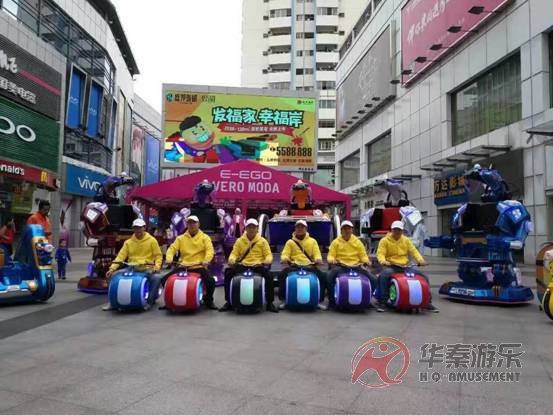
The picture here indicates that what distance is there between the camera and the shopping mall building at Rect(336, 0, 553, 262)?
15.9 metres

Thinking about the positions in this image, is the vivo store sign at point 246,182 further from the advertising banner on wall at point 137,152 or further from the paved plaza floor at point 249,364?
the advertising banner on wall at point 137,152

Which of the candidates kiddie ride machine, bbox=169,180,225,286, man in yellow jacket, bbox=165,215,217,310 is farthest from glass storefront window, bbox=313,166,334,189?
man in yellow jacket, bbox=165,215,217,310

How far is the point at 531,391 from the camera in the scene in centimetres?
399

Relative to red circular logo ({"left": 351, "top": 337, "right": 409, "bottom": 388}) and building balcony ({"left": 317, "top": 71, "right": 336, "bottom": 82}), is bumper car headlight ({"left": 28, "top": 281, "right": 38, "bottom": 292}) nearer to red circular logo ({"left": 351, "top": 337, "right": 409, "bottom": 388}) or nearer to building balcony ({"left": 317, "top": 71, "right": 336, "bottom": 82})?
red circular logo ({"left": 351, "top": 337, "right": 409, "bottom": 388})

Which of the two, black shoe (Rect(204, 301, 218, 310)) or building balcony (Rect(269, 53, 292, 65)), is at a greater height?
building balcony (Rect(269, 53, 292, 65))

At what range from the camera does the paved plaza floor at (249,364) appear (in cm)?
366

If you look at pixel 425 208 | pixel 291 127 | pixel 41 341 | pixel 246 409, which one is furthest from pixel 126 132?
pixel 246 409

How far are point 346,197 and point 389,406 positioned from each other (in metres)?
13.3

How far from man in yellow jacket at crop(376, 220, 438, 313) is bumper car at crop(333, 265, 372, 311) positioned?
57 cm

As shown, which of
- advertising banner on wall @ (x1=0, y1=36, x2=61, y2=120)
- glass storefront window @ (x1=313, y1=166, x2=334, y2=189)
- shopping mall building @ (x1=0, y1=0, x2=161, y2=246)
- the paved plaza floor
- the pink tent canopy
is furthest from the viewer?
glass storefront window @ (x1=313, y1=166, x2=334, y2=189)

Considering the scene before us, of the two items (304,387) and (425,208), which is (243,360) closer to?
(304,387)

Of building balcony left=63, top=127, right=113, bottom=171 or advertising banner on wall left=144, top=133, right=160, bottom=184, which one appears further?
advertising banner on wall left=144, top=133, right=160, bottom=184

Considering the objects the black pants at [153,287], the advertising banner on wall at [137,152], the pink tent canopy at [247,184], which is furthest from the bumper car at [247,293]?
the advertising banner on wall at [137,152]

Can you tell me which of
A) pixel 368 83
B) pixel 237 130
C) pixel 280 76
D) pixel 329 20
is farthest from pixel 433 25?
pixel 329 20
